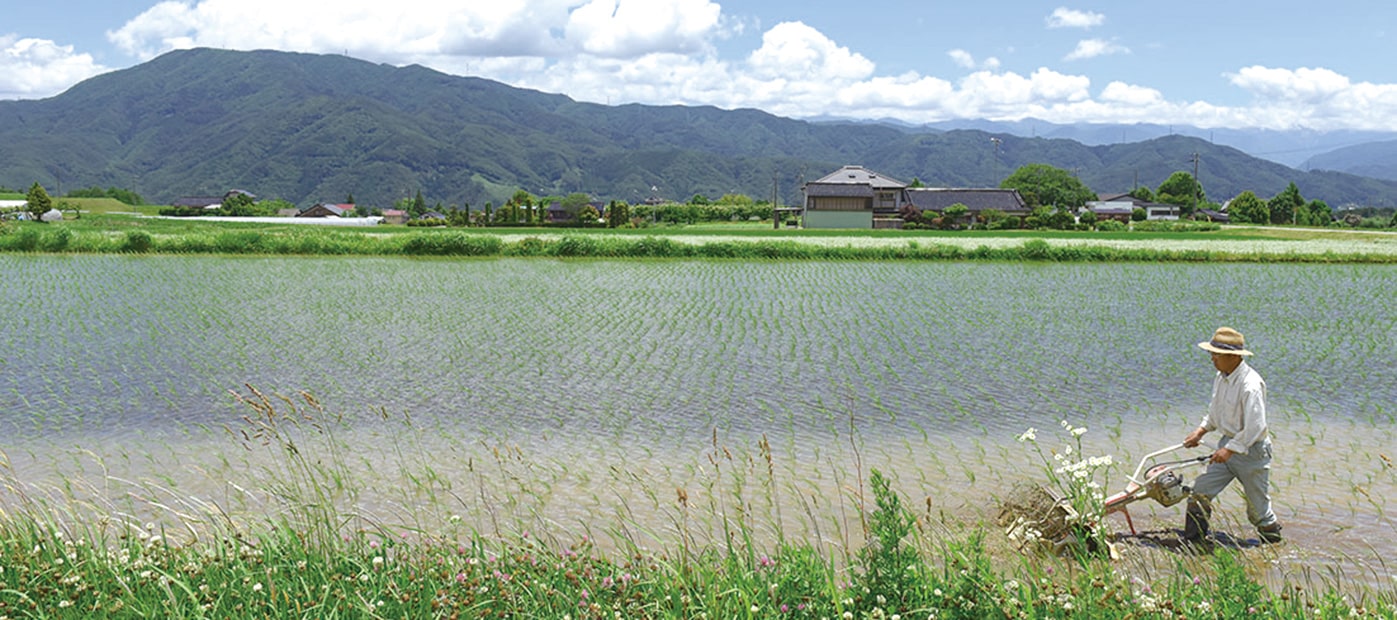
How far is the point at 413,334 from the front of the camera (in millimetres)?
15719

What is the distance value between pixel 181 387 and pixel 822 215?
6584cm

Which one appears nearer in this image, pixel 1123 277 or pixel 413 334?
pixel 413 334

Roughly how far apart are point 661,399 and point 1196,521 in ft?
20.1

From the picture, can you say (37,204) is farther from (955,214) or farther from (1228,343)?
(1228,343)

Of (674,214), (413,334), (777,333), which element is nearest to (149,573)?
(413,334)

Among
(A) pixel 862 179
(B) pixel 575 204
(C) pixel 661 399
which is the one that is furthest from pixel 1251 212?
(C) pixel 661 399

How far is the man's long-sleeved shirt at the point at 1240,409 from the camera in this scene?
231 inches

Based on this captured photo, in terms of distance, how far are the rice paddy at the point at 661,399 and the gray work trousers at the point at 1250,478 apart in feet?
0.87

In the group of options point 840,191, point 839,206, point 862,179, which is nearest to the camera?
point 839,206

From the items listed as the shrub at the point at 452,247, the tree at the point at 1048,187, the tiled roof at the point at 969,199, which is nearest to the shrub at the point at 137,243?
the shrub at the point at 452,247

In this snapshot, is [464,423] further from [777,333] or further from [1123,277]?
[1123,277]

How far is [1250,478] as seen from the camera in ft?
20.1

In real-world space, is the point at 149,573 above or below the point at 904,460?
above

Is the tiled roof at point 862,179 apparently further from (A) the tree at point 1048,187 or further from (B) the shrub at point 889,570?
(B) the shrub at point 889,570
